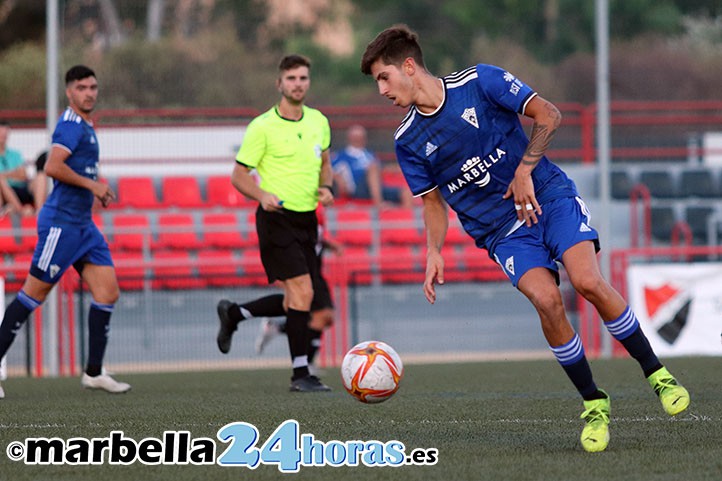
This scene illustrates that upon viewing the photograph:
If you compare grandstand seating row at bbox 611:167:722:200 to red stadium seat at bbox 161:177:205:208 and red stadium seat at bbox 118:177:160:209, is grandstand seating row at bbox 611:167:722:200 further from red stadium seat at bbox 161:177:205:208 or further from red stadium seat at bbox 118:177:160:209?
red stadium seat at bbox 118:177:160:209

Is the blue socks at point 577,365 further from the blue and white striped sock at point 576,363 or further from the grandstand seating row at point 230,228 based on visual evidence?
the grandstand seating row at point 230,228

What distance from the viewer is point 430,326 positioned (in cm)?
1446

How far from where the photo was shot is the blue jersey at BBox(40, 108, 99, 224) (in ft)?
29.1

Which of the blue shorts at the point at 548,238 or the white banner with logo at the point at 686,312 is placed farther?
the white banner with logo at the point at 686,312

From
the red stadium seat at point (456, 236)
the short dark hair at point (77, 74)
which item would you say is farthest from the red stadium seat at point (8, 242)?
the short dark hair at point (77, 74)

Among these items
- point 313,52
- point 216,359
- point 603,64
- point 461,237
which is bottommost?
point 216,359

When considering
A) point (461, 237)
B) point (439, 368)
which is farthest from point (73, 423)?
point (461, 237)

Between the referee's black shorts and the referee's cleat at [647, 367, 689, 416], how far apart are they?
11.5 feet

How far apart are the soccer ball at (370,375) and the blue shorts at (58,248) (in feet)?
9.53

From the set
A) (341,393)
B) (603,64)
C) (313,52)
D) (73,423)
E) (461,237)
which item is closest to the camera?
(73,423)

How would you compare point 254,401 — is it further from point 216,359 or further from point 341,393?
point 216,359

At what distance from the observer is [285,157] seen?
9.18 m

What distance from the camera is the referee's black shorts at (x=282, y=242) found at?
9.01 meters

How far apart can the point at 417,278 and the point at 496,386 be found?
509 centimetres
